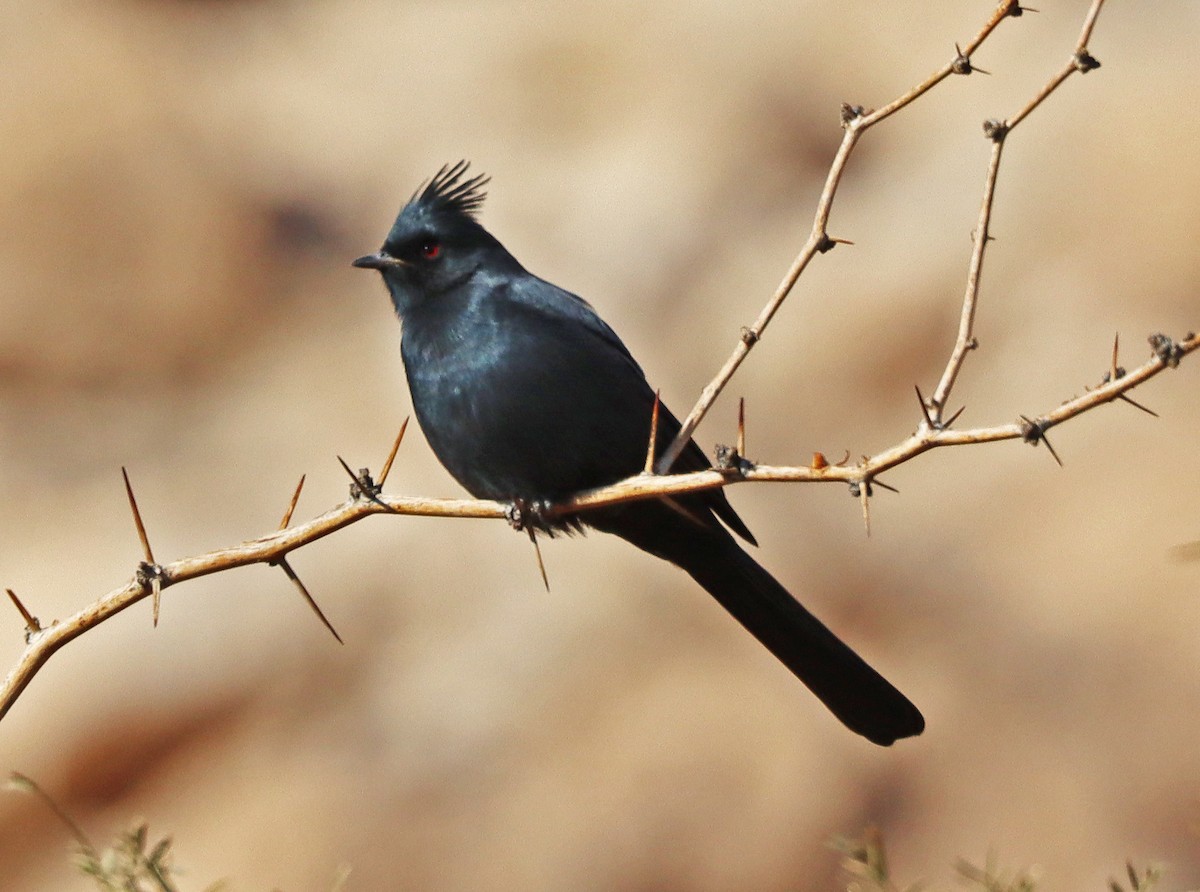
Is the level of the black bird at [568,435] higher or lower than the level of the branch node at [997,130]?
higher

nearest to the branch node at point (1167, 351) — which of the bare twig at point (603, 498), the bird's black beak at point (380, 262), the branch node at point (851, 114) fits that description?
the bare twig at point (603, 498)

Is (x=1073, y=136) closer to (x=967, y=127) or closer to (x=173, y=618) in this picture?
(x=967, y=127)

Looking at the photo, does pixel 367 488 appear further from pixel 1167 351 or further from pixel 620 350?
pixel 620 350

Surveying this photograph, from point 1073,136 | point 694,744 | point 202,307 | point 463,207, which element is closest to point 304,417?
point 202,307

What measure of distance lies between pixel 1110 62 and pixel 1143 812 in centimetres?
491

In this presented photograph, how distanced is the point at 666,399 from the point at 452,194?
433 cm

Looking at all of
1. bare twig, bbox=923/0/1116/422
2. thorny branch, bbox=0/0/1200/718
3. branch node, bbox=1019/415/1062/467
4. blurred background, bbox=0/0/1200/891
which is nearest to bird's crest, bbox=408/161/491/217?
thorny branch, bbox=0/0/1200/718

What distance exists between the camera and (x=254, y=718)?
344 inches

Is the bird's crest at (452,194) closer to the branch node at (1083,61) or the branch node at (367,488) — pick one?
the branch node at (367,488)

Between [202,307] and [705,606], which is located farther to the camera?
[202,307]

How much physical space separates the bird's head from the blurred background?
412 cm

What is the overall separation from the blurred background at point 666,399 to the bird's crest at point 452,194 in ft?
13.4

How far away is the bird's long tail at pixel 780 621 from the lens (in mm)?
4441

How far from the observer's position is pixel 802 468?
7.86ft
